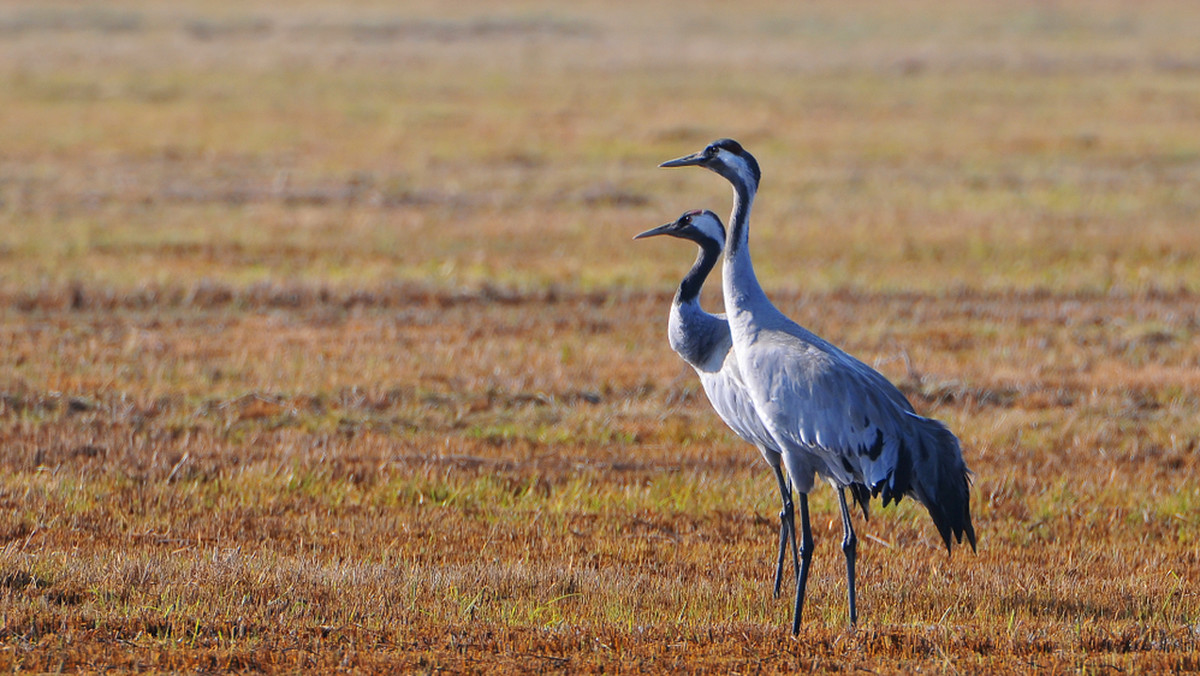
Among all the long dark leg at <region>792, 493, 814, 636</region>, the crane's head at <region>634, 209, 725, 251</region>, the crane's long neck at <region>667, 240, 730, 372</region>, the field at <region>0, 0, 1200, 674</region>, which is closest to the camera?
the field at <region>0, 0, 1200, 674</region>

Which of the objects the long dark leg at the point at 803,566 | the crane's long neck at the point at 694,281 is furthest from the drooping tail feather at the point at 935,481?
the crane's long neck at the point at 694,281

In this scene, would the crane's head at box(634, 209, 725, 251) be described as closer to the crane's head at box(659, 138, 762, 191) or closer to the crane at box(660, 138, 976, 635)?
the crane's head at box(659, 138, 762, 191)

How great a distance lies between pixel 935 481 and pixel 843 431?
573 mm

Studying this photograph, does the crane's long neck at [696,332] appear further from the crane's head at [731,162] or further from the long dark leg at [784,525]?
the long dark leg at [784,525]

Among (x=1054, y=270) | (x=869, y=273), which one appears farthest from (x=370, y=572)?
(x=1054, y=270)

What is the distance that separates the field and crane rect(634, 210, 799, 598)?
0.62m

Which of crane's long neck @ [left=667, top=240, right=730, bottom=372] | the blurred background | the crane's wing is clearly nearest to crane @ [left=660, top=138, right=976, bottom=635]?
the crane's wing

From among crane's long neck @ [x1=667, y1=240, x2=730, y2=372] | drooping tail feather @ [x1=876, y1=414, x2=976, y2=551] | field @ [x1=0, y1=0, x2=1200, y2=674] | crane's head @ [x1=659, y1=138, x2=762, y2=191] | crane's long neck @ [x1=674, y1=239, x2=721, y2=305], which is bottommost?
field @ [x1=0, y1=0, x2=1200, y2=674]

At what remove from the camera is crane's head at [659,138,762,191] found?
7453 millimetres

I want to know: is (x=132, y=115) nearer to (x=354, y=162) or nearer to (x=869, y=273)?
(x=354, y=162)

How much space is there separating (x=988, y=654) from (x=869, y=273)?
1273 cm

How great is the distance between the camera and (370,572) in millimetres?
7270

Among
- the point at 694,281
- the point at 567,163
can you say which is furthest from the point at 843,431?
the point at 567,163

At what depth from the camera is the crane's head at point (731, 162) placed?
24.5 feet
